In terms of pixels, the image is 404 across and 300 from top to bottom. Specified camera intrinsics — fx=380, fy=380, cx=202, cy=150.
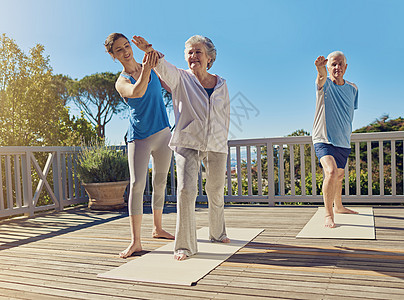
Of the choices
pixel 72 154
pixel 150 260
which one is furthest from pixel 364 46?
pixel 150 260

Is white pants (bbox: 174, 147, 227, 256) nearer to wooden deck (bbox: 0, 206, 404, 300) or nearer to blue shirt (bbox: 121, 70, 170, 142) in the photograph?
wooden deck (bbox: 0, 206, 404, 300)

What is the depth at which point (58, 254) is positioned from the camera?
260cm

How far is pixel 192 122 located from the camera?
2.27 meters

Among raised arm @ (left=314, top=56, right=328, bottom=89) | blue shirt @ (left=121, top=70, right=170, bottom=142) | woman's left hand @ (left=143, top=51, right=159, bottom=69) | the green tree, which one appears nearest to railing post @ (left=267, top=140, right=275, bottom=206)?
raised arm @ (left=314, top=56, right=328, bottom=89)

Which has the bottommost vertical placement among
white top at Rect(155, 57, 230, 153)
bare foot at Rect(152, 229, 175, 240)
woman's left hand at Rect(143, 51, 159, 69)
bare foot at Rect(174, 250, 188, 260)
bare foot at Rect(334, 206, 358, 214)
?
bare foot at Rect(334, 206, 358, 214)

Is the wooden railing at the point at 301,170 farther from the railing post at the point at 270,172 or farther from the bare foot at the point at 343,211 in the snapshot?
the bare foot at the point at 343,211

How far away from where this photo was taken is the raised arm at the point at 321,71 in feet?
9.27

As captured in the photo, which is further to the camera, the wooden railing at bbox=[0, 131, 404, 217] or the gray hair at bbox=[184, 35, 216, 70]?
the wooden railing at bbox=[0, 131, 404, 217]

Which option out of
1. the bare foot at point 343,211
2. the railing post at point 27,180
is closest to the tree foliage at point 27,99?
the railing post at point 27,180

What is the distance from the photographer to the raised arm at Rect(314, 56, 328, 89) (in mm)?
2824

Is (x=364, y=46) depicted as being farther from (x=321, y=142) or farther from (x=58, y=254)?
(x=58, y=254)

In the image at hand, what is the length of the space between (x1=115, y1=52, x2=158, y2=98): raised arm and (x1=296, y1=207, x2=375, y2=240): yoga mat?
5.19 feet

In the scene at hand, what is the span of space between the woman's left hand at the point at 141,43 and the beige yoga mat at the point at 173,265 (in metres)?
1.20

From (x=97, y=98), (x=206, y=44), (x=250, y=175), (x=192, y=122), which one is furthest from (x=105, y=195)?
(x=97, y=98)
